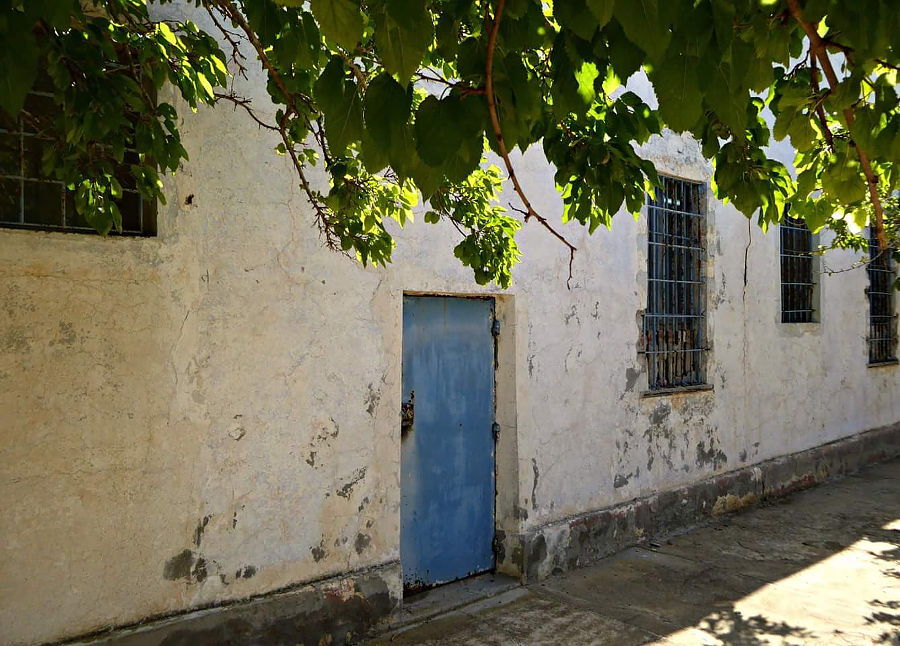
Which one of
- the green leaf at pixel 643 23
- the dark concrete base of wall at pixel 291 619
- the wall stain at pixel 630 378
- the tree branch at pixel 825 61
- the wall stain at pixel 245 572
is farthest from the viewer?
the wall stain at pixel 630 378

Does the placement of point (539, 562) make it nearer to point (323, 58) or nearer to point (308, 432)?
point (308, 432)

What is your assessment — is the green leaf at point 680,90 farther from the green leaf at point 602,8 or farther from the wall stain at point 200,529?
the wall stain at point 200,529

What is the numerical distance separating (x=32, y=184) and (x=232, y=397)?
1405 millimetres

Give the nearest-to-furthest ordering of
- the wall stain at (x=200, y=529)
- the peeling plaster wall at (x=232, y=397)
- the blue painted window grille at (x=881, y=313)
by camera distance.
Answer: the peeling plaster wall at (x=232, y=397)
the wall stain at (x=200, y=529)
the blue painted window grille at (x=881, y=313)

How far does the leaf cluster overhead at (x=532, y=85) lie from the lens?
4.44ft

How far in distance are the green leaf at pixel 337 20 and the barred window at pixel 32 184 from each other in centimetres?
251

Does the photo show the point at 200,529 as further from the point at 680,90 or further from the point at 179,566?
the point at 680,90

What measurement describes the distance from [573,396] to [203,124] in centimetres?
340

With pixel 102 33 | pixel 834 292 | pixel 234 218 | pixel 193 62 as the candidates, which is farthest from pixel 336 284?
pixel 834 292

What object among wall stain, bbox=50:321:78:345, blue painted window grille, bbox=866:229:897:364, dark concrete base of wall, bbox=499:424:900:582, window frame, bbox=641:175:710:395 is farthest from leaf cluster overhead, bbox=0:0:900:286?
blue painted window grille, bbox=866:229:897:364

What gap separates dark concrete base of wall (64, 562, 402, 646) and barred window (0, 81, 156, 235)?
1942 mm

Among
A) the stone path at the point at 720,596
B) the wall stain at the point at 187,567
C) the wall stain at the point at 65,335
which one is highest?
the wall stain at the point at 65,335

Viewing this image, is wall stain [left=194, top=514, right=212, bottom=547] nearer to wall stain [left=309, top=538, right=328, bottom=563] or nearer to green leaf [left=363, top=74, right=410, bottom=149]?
wall stain [left=309, top=538, right=328, bottom=563]

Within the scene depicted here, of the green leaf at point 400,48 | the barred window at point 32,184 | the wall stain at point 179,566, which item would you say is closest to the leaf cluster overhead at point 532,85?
the green leaf at point 400,48
